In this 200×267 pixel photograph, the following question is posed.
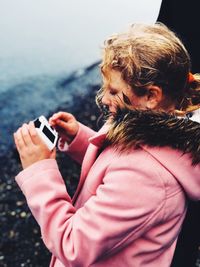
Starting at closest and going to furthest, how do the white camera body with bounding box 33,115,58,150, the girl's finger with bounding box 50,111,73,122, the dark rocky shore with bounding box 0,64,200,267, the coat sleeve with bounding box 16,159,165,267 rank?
1. the coat sleeve with bounding box 16,159,165,267
2. the white camera body with bounding box 33,115,58,150
3. the girl's finger with bounding box 50,111,73,122
4. the dark rocky shore with bounding box 0,64,200,267

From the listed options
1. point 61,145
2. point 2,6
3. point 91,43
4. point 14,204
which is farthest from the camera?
point 91,43

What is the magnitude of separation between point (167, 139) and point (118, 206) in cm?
26

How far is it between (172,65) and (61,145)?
27.4 inches

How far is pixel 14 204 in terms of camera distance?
340 cm

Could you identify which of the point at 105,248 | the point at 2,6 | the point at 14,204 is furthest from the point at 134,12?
the point at 105,248

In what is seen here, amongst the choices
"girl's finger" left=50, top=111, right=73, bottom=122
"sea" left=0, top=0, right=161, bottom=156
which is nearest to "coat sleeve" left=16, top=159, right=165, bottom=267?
"girl's finger" left=50, top=111, right=73, bottom=122

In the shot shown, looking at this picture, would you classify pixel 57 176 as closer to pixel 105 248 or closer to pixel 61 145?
pixel 105 248

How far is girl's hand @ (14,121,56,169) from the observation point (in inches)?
61.9

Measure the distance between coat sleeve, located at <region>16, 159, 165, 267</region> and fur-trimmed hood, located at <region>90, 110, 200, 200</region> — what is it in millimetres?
80

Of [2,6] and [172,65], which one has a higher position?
[172,65]

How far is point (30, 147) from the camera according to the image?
62.4 inches

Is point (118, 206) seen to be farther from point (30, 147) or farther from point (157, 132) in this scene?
point (30, 147)

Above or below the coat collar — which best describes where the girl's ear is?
above

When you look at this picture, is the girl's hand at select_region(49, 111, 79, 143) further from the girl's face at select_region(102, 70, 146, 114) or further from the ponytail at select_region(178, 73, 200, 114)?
the ponytail at select_region(178, 73, 200, 114)
